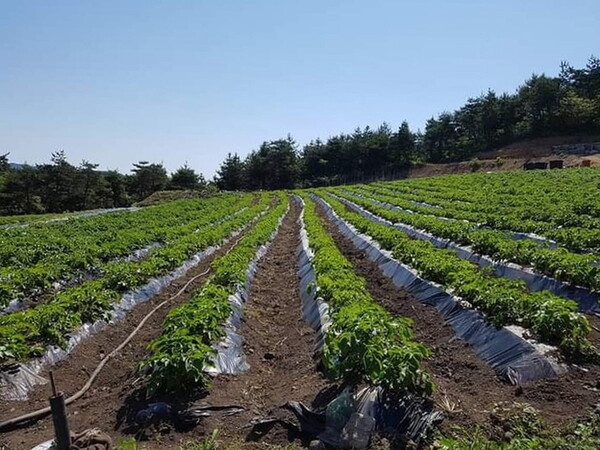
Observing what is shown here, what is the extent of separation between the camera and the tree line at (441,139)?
65312mm

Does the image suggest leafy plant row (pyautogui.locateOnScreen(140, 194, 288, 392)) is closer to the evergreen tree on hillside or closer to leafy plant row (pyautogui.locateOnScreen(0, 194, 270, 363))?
leafy plant row (pyautogui.locateOnScreen(0, 194, 270, 363))

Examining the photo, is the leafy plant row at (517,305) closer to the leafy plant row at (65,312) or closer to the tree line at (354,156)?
the leafy plant row at (65,312)

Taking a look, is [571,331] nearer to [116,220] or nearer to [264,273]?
[264,273]

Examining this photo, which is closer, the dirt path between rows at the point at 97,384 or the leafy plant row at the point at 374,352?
the leafy plant row at the point at 374,352

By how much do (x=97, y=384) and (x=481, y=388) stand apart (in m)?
5.68

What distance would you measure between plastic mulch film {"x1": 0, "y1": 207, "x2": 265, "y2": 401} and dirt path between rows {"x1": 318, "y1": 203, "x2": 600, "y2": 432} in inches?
230

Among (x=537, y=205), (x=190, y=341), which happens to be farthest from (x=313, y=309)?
(x=537, y=205)

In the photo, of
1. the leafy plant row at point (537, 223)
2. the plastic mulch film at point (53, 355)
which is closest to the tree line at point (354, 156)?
the leafy plant row at point (537, 223)

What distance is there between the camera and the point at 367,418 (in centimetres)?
462

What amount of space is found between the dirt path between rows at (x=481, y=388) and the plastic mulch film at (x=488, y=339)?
0.42 ft

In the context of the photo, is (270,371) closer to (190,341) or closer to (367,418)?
(190,341)

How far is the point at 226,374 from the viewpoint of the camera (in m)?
6.56

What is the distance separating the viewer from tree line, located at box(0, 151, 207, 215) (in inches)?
2361

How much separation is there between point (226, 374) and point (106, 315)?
396cm
